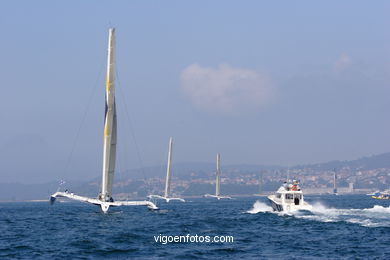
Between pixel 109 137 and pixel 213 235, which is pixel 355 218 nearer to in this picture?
pixel 213 235

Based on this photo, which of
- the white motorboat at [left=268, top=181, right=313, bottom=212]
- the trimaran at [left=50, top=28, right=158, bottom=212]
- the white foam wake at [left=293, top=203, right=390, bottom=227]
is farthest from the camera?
the white motorboat at [left=268, top=181, right=313, bottom=212]

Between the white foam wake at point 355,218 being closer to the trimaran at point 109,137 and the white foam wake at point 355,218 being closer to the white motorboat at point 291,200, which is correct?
the white motorboat at point 291,200

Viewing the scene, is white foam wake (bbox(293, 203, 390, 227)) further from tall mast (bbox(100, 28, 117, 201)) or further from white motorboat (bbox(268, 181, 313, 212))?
tall mast (bbox(100, 28, 117, 201))

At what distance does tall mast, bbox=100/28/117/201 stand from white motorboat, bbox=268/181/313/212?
938 inches

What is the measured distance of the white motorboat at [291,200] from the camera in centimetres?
9144

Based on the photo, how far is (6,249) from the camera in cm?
5178


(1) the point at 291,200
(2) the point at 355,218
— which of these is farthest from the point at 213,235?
(1) the point at 291,200

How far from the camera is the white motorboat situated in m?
91.4

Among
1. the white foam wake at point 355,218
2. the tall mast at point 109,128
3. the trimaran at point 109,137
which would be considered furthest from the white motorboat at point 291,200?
the tall mast at point 109,128

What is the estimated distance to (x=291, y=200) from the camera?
93.3 meters

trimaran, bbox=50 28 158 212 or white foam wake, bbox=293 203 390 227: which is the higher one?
trimaran, bbox=50 28 158 212

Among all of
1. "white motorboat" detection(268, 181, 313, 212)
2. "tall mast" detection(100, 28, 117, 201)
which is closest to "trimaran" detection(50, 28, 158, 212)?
"tall mast" detection(100, 28, 117, 201)

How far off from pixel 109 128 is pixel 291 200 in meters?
26.9

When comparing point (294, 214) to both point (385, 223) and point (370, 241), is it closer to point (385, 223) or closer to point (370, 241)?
point (385, 223)
